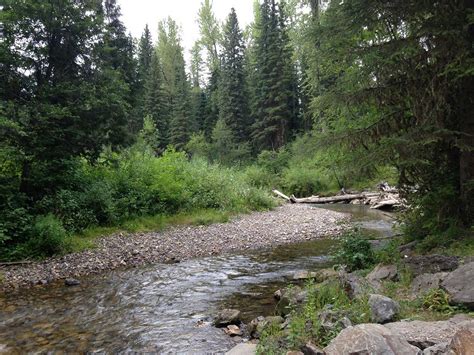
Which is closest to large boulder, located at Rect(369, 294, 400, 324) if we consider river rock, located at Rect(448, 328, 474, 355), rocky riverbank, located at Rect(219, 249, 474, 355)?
rocky riverbank, located at Rect(219, 249, 474, 355)

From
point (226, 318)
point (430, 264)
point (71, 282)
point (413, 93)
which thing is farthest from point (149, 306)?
point (413, 93)

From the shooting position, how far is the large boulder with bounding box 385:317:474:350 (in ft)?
12.8

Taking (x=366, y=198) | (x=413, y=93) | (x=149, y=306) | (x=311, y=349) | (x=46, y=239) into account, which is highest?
(x=413, y=93)

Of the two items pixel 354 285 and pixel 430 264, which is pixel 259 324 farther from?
pixel 430 264

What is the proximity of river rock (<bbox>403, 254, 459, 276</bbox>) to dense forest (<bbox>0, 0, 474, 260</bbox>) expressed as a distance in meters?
0.79

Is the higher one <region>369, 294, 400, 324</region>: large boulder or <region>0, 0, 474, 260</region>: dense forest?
<region>0, 0, 474, 260</region>: dense forest

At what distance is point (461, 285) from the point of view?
492 cm

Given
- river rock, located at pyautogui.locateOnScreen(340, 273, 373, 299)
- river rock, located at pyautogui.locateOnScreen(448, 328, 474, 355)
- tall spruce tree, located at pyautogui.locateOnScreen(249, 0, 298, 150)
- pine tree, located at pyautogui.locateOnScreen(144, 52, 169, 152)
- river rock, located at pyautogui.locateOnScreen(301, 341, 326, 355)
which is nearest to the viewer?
river rock, located at pyautogui.locateOnScreen(448, 328, 474, 355)

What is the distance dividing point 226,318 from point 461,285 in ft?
11.6

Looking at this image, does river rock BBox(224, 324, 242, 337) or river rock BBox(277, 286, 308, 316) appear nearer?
river rock BBox(224, 324, 242, 337)

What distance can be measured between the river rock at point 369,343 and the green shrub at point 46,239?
350 inches

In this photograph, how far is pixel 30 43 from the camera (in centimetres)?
1196

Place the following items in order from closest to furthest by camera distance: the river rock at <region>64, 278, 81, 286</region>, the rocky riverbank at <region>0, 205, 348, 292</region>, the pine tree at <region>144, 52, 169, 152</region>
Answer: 1. the river rock at <region>64, 278, 81, 286</region>
2. the rocky riverbank at <region>0, 205, 348, 292</region>
3. the pine tree at <region>144, 52, 169, 152</region>

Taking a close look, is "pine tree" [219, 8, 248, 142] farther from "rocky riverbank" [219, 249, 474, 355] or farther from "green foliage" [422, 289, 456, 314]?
"green foliage" [422, 289, 456, 314]
